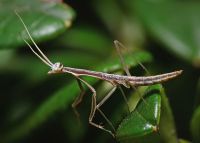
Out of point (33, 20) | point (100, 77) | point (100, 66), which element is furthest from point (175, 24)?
point (33, 20)

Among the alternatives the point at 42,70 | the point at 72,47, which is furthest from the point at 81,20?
the point at 42,70

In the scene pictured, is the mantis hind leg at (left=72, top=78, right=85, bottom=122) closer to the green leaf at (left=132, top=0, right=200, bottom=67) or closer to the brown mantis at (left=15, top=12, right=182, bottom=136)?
the brown mantis at (left=15, top=12, right=182, bottom=136)

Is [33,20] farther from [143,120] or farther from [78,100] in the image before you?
[143,120]

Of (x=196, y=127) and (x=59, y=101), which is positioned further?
(x=59, y=101)

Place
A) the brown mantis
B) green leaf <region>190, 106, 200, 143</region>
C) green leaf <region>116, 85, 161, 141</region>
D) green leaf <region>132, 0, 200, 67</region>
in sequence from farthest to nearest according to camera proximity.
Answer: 1. green leaf <region>132, 0, 200, 67</region>
2. the brown mantis
3. green leaf <region>190, 106, 200, 143</region>
4. green leaf <region>116, 85, 161, 141</region>

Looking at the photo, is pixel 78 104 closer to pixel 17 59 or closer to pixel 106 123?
pixel 106 123

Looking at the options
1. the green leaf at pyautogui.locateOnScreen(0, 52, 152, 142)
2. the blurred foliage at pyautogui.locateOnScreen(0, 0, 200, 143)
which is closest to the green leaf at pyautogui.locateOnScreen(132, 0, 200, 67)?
the blurred foliage at pyautogui.locateOnScreen(0, 0, 200, 143)

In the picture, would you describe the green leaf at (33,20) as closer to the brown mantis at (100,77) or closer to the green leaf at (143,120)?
the brown mantis at (100,77)
